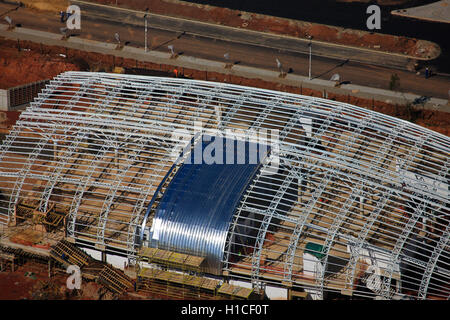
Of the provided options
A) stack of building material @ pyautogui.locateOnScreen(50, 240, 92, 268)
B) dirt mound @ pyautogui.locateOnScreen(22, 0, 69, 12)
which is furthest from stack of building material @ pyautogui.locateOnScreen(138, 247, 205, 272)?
dirt mound @ pyautogui.locateOnScreen(22, 0, 69, 12)

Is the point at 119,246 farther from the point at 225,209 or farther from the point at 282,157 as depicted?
the point at 282,157

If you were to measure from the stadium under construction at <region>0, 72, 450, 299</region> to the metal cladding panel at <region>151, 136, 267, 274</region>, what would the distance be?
10 cm

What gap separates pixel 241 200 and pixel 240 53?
48.7 m

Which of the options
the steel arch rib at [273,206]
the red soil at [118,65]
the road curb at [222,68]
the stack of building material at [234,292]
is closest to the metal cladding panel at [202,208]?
the stack of building material at [234,292]

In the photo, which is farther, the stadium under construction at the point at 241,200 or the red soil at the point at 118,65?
the red soil at the point at 118,65

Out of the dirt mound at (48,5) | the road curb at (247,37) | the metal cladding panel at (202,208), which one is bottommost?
the metal cladding panel at (202,208)

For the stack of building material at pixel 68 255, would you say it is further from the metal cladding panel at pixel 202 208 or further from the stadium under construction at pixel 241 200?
the metal cladding panel at pixel 202 208

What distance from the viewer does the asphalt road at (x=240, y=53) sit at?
95375 millimetres

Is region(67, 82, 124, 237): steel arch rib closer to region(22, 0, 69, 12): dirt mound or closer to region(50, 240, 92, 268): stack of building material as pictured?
region(50, 240, 92, 268): stack of building material

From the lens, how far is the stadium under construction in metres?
54.8

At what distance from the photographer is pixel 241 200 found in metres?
57.3

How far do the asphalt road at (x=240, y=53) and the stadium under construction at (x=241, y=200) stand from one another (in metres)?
27.8

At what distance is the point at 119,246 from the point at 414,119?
42645 millimetres

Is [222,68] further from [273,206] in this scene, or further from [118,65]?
[273,206]
